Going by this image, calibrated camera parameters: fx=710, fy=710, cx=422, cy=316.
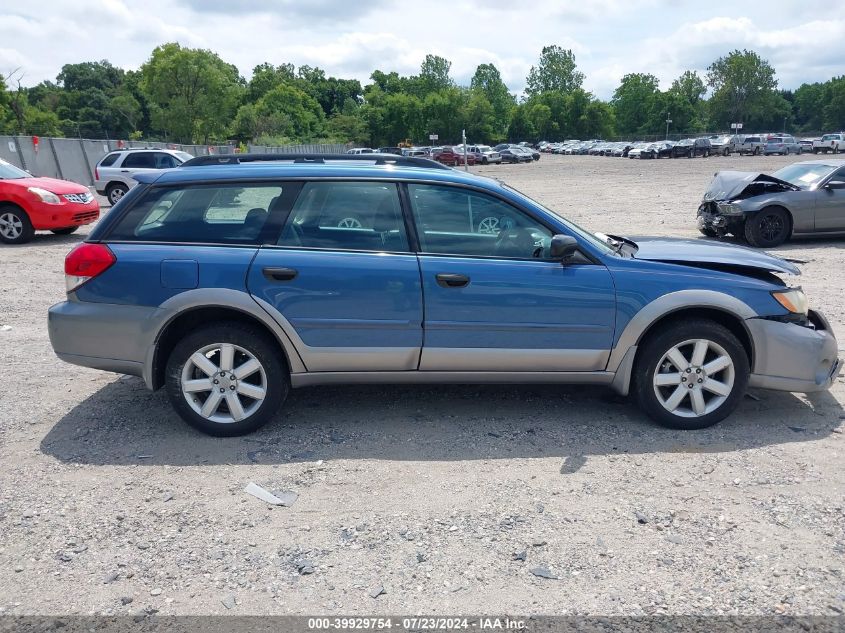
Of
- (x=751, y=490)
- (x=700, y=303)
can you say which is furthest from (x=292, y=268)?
(x=751, y=490)

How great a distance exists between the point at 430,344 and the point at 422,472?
31.6 inches

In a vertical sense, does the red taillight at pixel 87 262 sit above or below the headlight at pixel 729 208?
above

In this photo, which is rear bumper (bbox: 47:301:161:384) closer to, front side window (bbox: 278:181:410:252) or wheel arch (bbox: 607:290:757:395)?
front side window (bbox: 278:181:410:252)

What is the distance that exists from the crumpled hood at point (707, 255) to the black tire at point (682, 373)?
423mm

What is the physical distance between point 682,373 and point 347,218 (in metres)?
2.34

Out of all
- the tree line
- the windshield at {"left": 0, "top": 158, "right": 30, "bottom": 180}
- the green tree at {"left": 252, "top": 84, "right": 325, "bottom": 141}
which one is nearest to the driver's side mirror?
the windshield at {"left": 0, "top": 158, "right": 30, "bottom": 180}

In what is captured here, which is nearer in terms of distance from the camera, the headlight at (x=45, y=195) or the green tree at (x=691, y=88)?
the headlight at (x=45, y=195)

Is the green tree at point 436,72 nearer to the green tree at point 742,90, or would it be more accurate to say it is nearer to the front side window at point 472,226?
the green tree at point 742,90

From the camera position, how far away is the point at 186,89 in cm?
6419

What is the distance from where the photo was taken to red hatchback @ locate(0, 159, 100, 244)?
42.5ft

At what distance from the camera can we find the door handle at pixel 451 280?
14.3 ft

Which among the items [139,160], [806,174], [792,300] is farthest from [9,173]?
[806,174]

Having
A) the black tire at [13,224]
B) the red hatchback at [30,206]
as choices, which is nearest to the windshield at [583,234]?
the red hatchback at [30,206]

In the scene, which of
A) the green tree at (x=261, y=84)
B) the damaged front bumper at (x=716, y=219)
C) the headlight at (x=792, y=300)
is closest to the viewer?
the headlight at (x=792, y=300)
